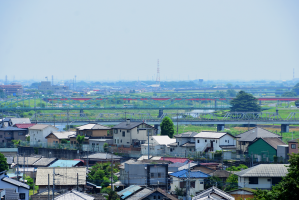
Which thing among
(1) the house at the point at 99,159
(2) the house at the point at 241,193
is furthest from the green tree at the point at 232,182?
(1) the house at the point at 99,159

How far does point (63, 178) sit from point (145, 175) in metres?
3.00

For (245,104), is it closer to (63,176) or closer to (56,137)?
(56,137)

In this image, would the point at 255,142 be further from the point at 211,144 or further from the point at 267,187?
the point at 267,187

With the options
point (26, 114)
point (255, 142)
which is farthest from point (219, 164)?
point (26, 114)

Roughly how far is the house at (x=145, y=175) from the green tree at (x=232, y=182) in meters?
2.23

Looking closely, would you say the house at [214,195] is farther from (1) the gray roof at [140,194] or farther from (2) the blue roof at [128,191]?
(2) the blue roof at [128,191]

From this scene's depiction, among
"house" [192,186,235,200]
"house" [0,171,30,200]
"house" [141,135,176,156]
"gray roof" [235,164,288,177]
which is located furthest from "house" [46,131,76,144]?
"house" [192,186,235,200]

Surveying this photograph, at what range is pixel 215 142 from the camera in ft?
76.4

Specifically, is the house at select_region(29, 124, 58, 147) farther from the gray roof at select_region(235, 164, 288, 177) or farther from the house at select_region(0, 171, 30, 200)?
the gray roof at select_region(235, 164, 288, 177)

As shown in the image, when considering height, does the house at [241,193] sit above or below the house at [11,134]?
above

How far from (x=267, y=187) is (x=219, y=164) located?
193 inches

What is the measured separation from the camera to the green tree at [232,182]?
645 inches

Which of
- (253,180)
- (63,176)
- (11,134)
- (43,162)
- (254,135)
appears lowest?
(43,162)

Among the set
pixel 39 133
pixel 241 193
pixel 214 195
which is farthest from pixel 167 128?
pixel 214 195
